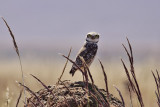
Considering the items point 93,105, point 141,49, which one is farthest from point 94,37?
point 141,49

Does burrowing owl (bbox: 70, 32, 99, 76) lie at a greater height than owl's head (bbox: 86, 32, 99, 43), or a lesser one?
lesser

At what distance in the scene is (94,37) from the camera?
27.8 ft

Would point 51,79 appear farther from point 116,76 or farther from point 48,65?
point 116,76

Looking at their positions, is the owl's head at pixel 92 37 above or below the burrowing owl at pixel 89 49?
above

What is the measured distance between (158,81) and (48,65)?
8.35m

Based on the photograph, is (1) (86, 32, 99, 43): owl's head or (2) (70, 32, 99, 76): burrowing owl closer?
(2) (70, 32, 99, 76): burrowing owl

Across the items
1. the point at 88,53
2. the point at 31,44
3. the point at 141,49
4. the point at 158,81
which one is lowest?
the point at 158,81

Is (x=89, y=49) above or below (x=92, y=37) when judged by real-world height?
below

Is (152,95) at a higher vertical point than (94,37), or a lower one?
lower

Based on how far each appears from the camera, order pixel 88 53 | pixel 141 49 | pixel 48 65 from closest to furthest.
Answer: pixel 88 53
pixel 48 65
pixel 141 49

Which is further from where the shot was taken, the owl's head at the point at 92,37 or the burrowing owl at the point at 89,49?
the owl's head at the point at 92,37

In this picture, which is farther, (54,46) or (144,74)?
(54,46)

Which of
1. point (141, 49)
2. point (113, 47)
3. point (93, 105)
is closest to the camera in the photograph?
point (93, 105)

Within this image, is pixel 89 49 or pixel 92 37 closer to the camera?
pixel 89 49
